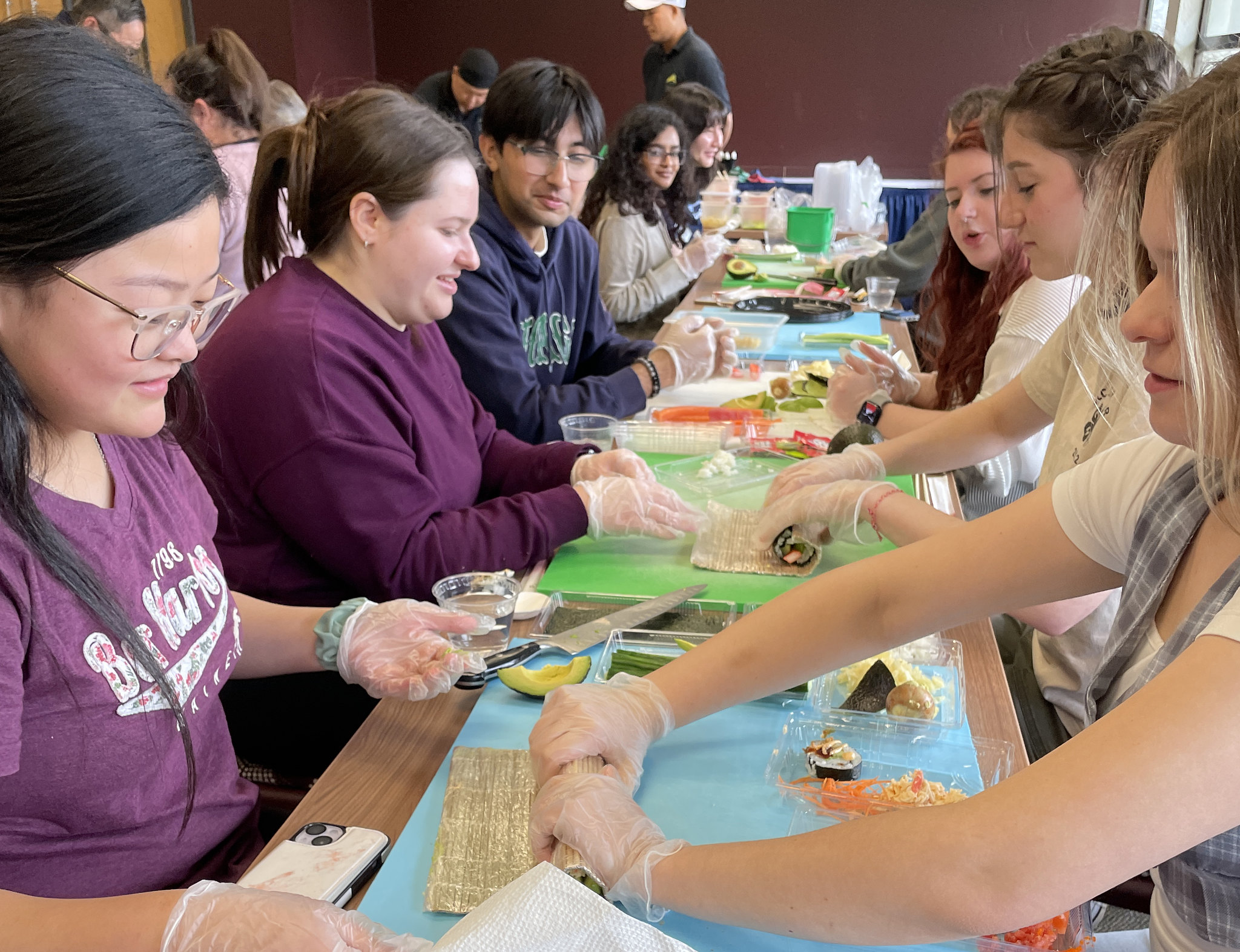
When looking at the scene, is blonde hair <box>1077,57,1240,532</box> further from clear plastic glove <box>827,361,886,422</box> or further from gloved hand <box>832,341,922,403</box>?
gloved hand <box>832,341,922,403</box>

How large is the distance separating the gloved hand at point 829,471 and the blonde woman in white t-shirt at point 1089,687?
0.72 m

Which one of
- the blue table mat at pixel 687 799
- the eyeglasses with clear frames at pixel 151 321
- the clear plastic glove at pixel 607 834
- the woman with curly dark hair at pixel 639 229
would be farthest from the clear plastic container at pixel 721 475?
the woman with curly dark hair at pixel 639 229

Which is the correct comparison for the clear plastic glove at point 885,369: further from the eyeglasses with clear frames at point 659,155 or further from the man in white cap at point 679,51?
the man in white cap at point 679,51

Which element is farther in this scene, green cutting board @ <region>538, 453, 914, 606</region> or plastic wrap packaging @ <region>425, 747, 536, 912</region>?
green cutting board @ <region>538, 453, 914, 606</region>

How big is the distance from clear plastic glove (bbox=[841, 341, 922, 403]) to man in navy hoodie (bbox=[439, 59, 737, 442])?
382mm

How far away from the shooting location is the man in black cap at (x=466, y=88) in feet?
23.6

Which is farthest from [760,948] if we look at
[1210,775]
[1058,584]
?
[1058,584]

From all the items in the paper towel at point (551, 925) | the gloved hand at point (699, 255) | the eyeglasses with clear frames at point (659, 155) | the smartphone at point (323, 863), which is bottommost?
the gloved hand at point (699, 255)

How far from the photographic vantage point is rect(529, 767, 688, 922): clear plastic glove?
1.01m

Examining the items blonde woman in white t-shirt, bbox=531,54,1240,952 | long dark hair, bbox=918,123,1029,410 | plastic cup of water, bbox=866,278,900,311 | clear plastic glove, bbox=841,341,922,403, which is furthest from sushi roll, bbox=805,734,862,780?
plastic cup of water, bbox=866,278,900,311

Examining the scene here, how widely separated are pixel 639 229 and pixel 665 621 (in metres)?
3.48

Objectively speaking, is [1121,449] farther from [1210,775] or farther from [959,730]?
[1210,775]

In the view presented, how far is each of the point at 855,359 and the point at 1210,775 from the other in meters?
2.19

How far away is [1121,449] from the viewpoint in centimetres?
123
